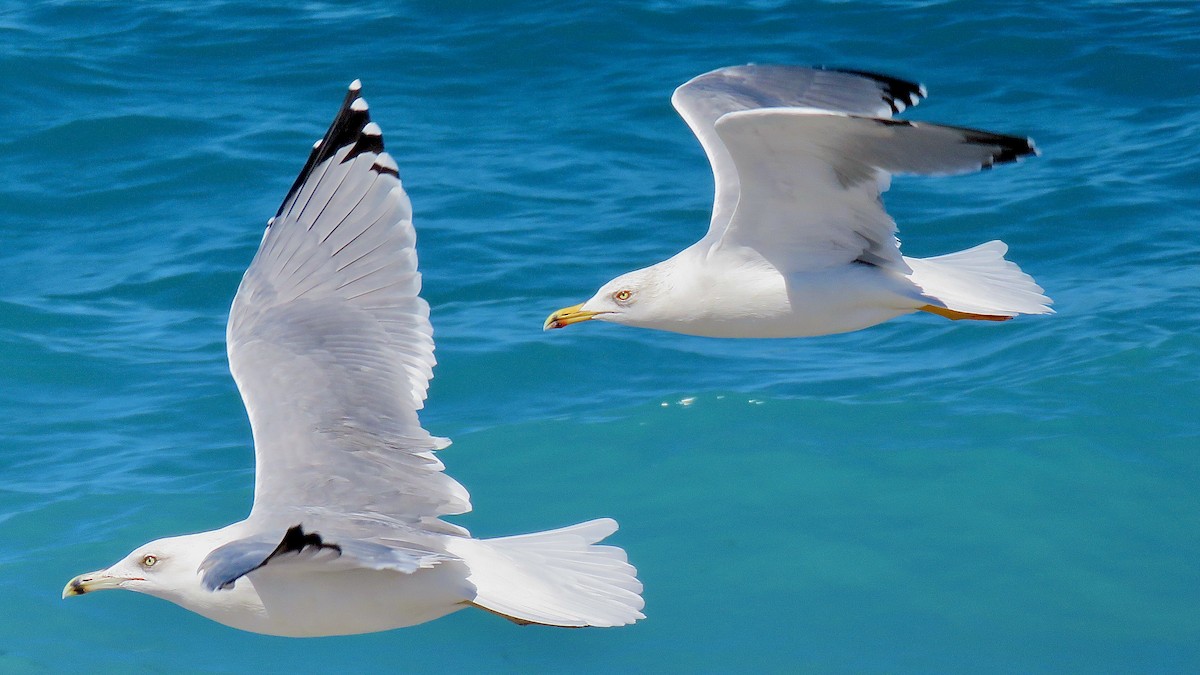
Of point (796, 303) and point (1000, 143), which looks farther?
point (796, 303)

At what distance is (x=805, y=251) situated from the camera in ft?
17.8

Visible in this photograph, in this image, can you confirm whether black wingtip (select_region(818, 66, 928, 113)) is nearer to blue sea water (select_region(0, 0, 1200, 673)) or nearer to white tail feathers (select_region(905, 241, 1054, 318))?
white tail feathers (select_region(905, 241, 1054, 318))

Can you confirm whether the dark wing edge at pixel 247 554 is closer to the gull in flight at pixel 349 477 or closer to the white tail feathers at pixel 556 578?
the gull in flight at pixel 349 477

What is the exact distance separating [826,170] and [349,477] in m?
1.89

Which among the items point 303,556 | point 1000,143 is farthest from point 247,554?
point 1000,143

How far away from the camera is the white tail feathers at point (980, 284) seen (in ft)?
18.0

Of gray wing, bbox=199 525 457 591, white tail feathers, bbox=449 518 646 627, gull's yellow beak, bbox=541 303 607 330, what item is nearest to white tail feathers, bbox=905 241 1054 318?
gull's yellow beak, bbox=541 303 607 330

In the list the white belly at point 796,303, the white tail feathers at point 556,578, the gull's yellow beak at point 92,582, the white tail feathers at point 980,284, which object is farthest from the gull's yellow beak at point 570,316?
the gull's yellow beak at point 92,582

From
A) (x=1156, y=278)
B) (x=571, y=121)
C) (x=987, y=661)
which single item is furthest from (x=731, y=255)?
(x=571, y=121)

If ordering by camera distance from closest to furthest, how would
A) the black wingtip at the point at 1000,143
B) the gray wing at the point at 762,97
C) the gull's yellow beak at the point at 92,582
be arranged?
the gull's yellow beak at the point at 92,582, the black wingtip at the point at 1000,143, the gray wing at the point at 762,97

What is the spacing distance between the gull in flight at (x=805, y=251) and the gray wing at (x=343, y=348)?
692 mm

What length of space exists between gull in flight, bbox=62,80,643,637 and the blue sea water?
2.22m

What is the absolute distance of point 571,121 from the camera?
1102 centimetres

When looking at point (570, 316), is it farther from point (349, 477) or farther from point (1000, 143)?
point (1000, 143)
